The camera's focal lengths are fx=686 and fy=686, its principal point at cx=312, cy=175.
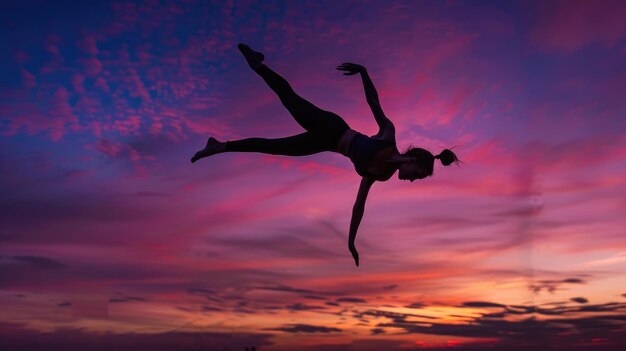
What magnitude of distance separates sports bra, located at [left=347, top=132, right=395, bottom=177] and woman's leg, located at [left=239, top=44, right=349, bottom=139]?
1.43ft

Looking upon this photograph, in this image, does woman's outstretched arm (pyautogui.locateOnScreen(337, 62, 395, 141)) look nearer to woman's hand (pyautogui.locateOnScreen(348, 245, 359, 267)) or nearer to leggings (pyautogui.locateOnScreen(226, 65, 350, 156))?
leggings (pyautogui.locateOnScreen(226, 65, 350, 156))

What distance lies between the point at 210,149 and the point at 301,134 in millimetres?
1546

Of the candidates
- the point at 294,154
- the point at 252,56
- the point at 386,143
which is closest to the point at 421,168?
the point at 386,143

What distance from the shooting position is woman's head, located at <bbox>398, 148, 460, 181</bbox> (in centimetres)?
983

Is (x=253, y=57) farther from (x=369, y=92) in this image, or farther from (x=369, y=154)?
(x=369, y=154)

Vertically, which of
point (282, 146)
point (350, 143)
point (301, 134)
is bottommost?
point (350, 143)

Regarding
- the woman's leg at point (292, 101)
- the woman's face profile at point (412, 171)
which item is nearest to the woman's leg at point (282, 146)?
the woman's leg at point (292, 101)

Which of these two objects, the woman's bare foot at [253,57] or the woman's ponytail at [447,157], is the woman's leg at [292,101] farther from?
the woman's ponytail at [447,157]

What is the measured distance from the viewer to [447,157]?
995cm

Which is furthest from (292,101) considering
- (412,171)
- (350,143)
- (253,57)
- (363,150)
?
(412,171)

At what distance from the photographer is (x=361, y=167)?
34.0 feet

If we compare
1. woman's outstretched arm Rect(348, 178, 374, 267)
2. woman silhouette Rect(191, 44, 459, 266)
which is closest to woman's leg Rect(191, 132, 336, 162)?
woman silhouette Rect(191, 44, 459, 266)

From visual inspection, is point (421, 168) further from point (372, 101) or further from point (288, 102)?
point (288, 102)

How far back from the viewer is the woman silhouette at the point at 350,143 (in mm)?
9938
